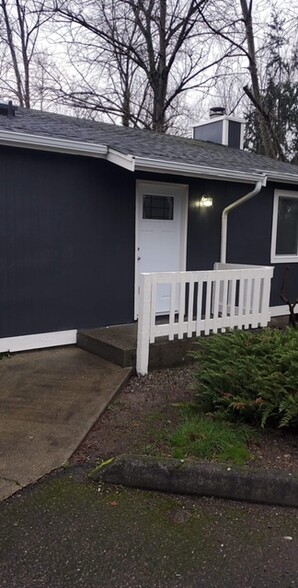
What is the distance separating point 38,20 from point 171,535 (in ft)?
56.3

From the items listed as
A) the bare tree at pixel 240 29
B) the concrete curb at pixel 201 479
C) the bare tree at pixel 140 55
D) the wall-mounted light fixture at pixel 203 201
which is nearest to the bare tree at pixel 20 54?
the bare tree at pixel 140 55

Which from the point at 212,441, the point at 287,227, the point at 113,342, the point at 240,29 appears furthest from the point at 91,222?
the point at 240,29

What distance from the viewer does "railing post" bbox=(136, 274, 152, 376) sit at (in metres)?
4.29

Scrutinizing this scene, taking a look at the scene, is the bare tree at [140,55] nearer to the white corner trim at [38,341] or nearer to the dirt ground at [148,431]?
the white corner trim at [38,341]

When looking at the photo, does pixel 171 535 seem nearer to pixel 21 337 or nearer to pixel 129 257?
pixel 21 337

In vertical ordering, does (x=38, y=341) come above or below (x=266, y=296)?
below

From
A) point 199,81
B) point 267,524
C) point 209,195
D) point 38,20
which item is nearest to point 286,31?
point 199,81

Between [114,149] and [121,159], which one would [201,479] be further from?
[114,149]

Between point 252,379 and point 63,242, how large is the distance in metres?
2.99

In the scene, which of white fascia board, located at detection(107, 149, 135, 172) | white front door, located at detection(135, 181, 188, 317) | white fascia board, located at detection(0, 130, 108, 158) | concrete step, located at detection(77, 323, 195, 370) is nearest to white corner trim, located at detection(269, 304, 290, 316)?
white front door, located at detection(135, 181, 188, 317)

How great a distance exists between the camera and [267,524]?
2.22 m

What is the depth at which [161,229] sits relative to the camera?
6.21 metres

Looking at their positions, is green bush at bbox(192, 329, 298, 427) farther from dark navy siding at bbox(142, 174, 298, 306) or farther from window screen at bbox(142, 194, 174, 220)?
dark navy siding at bbox(142, 174, 298, 306)

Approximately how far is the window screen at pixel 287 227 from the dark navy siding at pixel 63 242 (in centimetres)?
330
